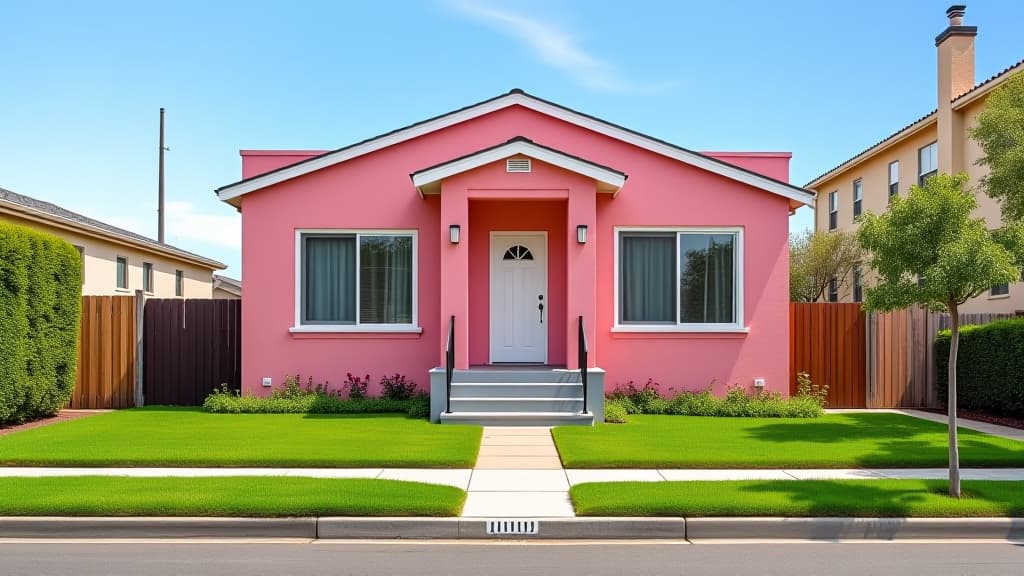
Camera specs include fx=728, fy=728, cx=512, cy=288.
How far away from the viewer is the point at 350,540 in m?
6.12

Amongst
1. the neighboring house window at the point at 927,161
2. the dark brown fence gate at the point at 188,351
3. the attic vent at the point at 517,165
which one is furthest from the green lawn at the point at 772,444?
the neighboring house window at the point at 927,161

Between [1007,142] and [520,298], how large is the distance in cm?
883

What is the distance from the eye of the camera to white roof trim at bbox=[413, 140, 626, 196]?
12.1 metres

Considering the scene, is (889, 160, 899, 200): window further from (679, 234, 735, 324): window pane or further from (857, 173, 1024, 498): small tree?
(857, 173, 1024, 498): small tree

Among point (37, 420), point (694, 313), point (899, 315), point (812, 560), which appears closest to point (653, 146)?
point (694, 313)

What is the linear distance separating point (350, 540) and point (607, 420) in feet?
20.3

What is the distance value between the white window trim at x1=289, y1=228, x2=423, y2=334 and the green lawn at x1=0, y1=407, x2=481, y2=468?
1.70 meters

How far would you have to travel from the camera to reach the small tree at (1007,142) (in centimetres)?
1202

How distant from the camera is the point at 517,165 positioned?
40.6 ft

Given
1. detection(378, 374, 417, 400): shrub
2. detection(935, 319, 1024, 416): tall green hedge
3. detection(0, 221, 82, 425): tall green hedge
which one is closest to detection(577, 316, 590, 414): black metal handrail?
detection(378, 374, 417, 400): shrub

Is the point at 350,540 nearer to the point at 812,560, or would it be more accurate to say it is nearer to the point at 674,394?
the point at 812,560

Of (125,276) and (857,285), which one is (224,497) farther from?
(857,285)

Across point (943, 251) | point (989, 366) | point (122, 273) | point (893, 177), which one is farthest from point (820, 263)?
point (122, 273)

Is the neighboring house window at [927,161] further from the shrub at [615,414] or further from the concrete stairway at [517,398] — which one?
the concrete stairway at [517,398]
